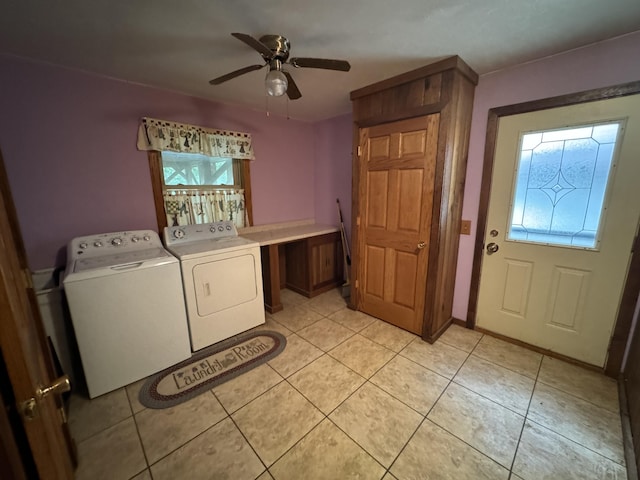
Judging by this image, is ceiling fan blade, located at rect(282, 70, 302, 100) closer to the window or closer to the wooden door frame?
the window

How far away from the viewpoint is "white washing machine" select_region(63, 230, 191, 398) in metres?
1.71

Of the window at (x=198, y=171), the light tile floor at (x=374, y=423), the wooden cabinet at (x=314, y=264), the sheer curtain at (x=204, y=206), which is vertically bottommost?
the light tile floor at (x=374, y=423)

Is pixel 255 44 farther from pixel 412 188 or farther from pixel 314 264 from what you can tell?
pixel 314 264

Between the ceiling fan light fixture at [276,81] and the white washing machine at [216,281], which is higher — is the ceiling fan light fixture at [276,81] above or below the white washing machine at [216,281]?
above

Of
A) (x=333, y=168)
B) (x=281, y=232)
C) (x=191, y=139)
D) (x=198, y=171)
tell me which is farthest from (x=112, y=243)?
(x=333, y=168)

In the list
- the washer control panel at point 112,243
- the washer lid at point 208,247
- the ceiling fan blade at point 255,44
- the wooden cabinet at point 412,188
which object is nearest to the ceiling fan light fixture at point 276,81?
the ceiling fan blade at point 255,44

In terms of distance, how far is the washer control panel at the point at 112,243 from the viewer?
2.04m

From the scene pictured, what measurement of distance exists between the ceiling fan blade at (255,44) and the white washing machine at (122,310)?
158 centimetres

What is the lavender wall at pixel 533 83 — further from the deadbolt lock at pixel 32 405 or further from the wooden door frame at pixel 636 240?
the deadbolt lock at pixel 32 405

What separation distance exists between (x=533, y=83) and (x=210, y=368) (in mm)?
3420

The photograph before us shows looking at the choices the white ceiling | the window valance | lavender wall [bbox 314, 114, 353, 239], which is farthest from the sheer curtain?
lavender wall [bbox 314, 114, 353, 239]

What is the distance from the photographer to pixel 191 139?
268 cm

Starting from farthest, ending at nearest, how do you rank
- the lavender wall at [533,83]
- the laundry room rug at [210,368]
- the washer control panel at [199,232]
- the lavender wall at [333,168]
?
the lavender wall at [333,168] < the washer control panel at [199,232] < the laundry room rug at [210,368] < the lavender wall at [533,83]

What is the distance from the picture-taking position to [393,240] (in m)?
2.50
